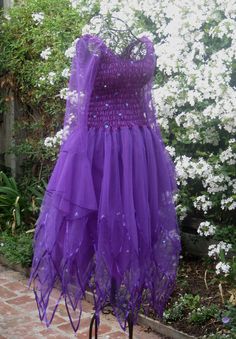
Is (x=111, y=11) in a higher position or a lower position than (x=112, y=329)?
higher

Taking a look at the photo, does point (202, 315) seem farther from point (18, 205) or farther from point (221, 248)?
point (18, 205)

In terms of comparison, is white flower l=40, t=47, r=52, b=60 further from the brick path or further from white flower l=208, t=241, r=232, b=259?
white flower l=208, t=241, r=232, b=259

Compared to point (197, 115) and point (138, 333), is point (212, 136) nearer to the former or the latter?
point (197, 115)

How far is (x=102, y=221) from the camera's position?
2707 mm

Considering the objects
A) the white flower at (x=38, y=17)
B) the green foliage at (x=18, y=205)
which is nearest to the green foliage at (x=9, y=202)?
the green foliage at (x=18, y=205)

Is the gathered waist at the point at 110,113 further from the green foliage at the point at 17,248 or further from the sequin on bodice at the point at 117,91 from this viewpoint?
the green foliage at the point at 17,248

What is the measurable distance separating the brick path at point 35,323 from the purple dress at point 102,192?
44.1 inches

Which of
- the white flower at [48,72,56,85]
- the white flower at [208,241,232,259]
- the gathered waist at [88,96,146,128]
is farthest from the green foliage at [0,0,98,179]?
the gathered waist at [88,96,146,128]

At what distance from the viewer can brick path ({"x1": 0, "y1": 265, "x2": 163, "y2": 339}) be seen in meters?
3.98

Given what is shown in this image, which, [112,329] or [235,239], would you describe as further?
[235,239]

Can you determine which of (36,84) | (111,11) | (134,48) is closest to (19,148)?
(36,84)

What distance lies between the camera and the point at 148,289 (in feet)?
9.91

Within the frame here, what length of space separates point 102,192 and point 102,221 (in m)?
0.13

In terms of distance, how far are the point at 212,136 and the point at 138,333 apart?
4.99ft
